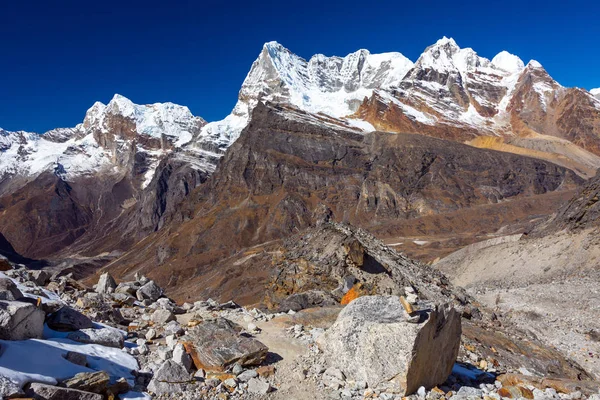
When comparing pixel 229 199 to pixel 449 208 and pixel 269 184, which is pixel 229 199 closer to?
pixel 269 184

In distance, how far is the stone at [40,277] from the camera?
15.8 metres

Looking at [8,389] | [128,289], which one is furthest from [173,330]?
[128,289]

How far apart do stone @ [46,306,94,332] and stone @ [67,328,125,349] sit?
11.9 inches

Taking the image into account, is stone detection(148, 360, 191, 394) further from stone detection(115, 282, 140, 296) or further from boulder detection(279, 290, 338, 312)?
stone detection(115, 282, 140, 296)

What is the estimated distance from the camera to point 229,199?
6009 inches

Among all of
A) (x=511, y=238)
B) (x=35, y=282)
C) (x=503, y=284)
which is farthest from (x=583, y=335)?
(x=511, y=238)

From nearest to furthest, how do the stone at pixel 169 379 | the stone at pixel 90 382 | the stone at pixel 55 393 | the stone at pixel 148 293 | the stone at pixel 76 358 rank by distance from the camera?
the stone at pixel 55 393, the stone at pixel 90 382, the stone at pixel 76 358, the stone at pixel 169 379, the stone at pixel 148 293

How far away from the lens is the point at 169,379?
8.62 metres

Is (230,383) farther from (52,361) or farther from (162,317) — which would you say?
(162,317)

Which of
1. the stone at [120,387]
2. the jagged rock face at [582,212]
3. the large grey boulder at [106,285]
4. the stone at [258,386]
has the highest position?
the jagged rock face at [582,212]

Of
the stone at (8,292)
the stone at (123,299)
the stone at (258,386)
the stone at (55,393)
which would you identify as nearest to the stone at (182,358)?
the stone at (258,386)

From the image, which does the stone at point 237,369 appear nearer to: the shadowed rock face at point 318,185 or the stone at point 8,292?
the stone at point 8,292

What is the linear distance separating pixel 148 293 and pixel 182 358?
29.6 ft

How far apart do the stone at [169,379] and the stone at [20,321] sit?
240 centimetres
